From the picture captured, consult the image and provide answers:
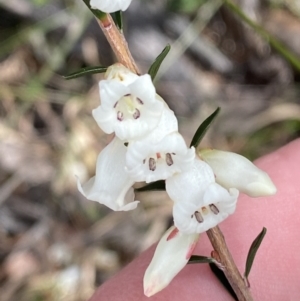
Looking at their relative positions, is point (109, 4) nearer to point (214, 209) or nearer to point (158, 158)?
point (158, 158)

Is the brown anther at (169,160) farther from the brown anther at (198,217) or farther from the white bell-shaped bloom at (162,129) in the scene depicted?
the brown anther at (198,217)

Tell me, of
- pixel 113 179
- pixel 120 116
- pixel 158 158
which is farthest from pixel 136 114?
pixel 113 179

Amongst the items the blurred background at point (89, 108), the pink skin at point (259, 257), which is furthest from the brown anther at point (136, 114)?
the blurred background at point (89, 108)

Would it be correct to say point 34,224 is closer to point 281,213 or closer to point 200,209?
point 281,213

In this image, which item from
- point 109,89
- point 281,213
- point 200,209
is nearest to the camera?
point 109,89

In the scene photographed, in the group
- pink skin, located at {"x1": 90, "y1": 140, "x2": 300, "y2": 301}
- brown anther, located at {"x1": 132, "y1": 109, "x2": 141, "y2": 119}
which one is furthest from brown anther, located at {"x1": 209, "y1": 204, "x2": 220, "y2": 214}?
pink skin, located at {"x1": 90, "y1": 140, "x2": 300, "y2": 301}

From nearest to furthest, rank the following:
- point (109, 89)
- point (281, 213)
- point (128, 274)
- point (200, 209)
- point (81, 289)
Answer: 1. point (109, 89)
2. point (200, 209)
3. point (128, 274)
4. point (281, 213)
5. point (81, 289)

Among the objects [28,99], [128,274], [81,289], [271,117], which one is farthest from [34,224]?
[271,117]
